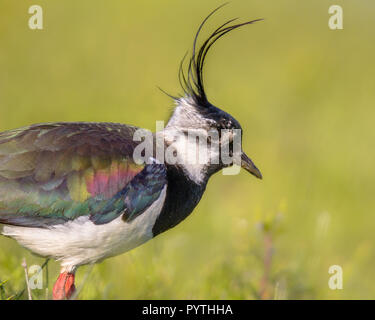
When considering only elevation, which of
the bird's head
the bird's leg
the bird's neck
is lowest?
the bird's leg

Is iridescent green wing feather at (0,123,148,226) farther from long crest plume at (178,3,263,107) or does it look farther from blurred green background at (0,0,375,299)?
blurred green background at (0,0,375,299)

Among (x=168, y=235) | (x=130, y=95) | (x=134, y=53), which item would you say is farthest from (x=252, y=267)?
(x=134, y=53)

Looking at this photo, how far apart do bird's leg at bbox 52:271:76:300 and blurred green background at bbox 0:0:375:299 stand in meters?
2.79

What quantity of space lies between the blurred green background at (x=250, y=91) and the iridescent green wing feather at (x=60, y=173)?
9.84 feet

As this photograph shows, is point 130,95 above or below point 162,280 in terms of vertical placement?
above

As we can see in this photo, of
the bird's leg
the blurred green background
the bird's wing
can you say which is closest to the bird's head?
the bird's wing

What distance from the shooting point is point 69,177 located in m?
5.04

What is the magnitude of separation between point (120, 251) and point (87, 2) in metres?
10.5

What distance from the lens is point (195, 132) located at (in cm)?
566

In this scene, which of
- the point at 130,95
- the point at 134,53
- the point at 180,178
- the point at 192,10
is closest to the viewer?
the point at 180,178

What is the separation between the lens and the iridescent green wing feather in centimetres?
496

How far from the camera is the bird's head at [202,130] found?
5.64 meters

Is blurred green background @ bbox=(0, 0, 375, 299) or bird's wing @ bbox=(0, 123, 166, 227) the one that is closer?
bird's wing @ bbox=(0, 123, 166, 227)
